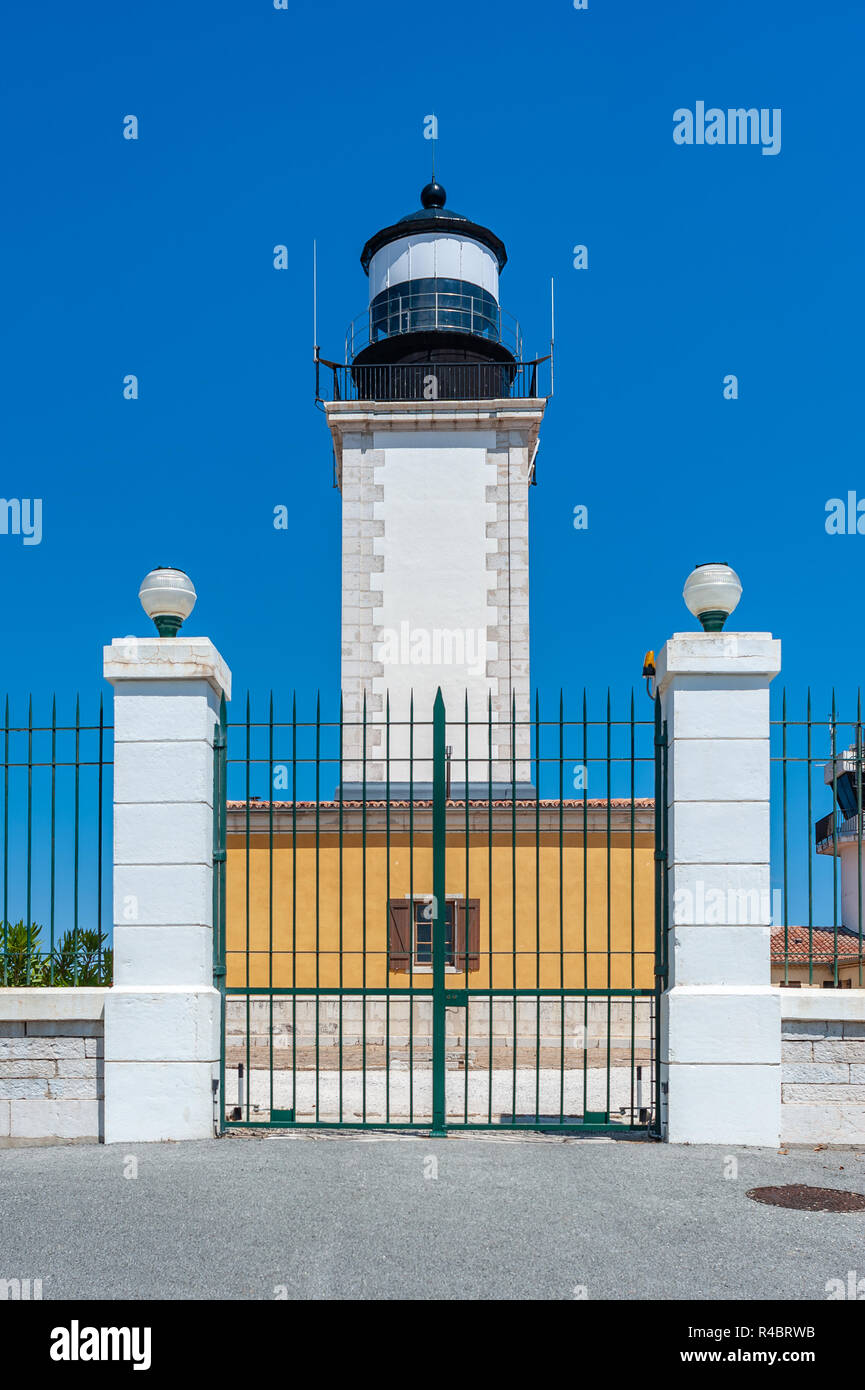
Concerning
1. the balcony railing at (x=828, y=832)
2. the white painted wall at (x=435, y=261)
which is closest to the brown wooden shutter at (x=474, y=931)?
the white painted wall at (x=435, y=261)

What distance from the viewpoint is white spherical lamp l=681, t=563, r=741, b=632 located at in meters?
7.74

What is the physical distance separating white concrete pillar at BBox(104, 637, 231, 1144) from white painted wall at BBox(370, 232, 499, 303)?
50.7ft

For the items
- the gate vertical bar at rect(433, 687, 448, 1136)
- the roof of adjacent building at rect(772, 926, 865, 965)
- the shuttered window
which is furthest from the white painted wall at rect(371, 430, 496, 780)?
the gate vertical bar at rect(433, 687, 448, 1136)

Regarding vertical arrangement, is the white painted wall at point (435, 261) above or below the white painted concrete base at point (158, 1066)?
above

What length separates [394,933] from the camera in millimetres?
16328

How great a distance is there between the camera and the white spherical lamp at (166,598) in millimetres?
7922

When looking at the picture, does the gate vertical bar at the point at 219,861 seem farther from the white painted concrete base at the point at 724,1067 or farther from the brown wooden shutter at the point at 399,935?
the brown wooden shutter at the point at 399,935

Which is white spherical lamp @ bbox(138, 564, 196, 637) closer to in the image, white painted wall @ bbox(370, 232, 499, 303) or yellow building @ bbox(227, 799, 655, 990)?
yellow building @ bbox(227, 799, 655, 990)

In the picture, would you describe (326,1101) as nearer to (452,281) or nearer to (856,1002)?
(856,1002)

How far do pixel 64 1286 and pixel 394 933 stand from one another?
38.4 feet

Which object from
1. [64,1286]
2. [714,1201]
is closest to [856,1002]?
[714,1201]

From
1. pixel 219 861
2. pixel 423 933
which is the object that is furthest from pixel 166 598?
pixel 423 933

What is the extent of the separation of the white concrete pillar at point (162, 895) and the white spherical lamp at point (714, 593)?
311 cm

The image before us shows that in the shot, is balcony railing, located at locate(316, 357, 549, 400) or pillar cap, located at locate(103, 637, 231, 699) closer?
pillar cap, located at locate(103, 637, 231, 699)
